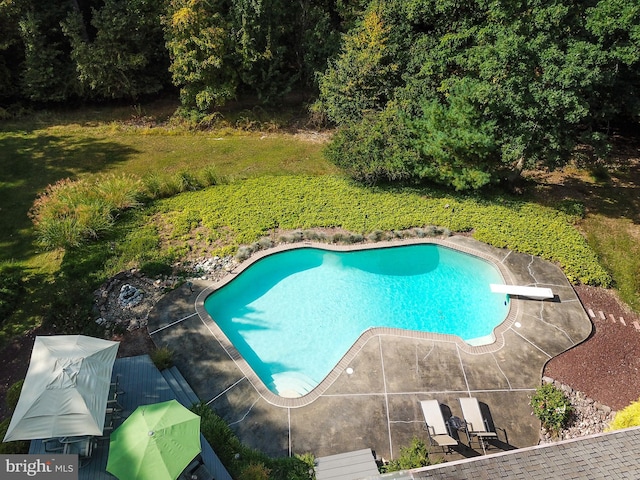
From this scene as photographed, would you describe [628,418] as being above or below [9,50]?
below

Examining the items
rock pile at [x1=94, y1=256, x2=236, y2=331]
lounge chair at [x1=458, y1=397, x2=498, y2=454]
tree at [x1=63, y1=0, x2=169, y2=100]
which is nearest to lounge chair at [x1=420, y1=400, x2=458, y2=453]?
lounge chair at [x1=458, y1=397, x2=498, y2=454]

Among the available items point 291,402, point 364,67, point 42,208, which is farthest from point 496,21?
point 42,208

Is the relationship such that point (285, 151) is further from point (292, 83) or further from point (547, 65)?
point (547, 65)

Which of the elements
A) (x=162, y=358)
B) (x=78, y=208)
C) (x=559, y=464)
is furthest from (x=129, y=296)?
(x=559, y=464)

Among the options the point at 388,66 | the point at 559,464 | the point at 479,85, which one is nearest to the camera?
the point at 559,464

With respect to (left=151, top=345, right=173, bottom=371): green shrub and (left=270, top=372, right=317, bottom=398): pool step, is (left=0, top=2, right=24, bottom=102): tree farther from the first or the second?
(left=270, top=372, right=317, bottom=398): pool step

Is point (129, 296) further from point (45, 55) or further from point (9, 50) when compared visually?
point (9, 50)

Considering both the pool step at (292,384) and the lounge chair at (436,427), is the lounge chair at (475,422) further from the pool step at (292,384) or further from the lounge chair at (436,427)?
the pool step at (292,384)
